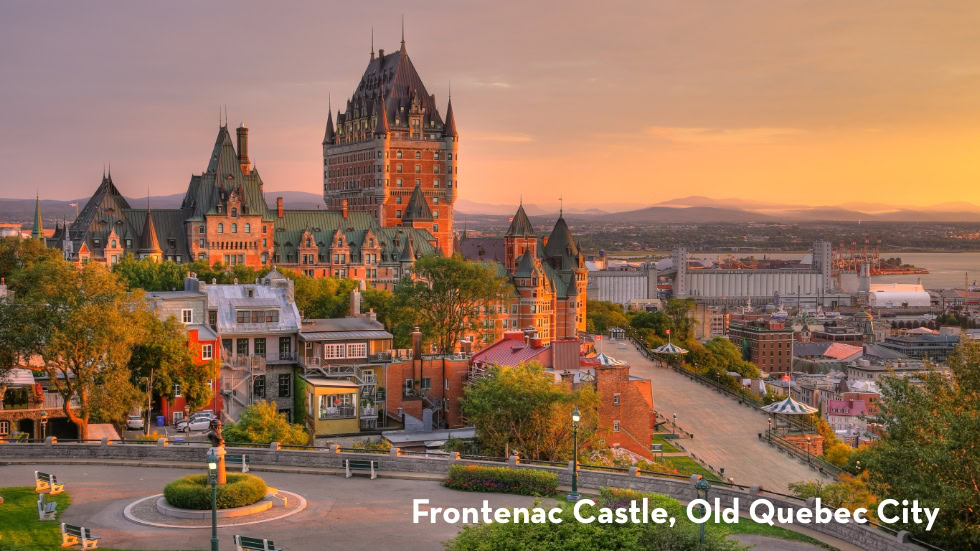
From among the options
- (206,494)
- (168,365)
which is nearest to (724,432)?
(168,365)

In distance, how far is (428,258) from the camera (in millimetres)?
86750

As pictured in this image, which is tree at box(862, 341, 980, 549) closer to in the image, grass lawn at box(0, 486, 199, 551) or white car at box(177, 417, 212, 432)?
grass lawn at box(0, 486, 199, 551)

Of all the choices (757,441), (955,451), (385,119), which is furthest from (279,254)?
(955,451)

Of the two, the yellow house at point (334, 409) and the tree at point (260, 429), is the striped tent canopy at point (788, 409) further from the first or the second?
the tree at point (260, 429)

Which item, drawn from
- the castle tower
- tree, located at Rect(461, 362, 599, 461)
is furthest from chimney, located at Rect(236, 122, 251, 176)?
tree, located at Rect(461, 362, 599, 461)

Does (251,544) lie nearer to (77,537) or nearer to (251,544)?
(251,544)

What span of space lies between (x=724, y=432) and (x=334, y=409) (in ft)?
117

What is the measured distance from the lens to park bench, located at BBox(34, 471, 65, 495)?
3241 centimetres

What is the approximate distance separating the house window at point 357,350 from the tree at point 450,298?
1783 centimetres

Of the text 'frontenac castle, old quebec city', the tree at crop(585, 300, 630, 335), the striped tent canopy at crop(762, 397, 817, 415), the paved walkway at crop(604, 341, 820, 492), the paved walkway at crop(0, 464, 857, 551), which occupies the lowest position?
the paved walkway at crop(604, 341, 820, 492)

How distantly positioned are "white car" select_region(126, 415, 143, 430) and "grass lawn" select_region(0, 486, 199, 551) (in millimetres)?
20207

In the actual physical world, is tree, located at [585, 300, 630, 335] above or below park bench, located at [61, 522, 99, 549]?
below

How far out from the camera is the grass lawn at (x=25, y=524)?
27516mm

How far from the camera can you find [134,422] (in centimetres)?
5341
